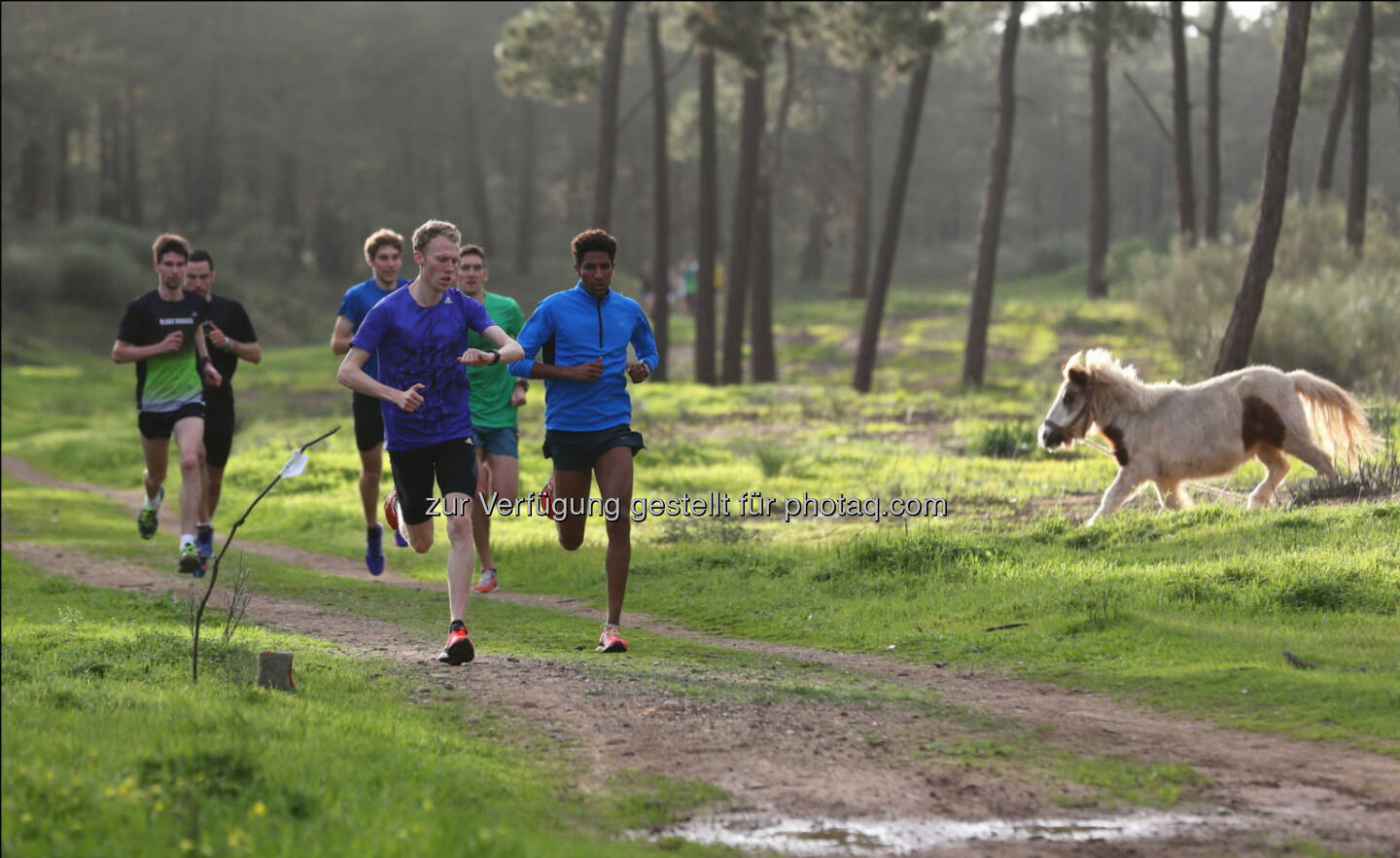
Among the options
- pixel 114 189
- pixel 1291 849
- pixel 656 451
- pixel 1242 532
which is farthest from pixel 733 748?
pixel 114 189

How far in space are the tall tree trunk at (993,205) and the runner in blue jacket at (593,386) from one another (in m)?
24.1

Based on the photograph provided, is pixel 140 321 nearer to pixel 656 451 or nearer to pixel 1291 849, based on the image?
pixel 656 451

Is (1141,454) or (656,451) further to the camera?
(656,451)

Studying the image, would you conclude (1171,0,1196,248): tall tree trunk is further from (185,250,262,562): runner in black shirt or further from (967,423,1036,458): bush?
(185,250,262,562): runner in black shirt

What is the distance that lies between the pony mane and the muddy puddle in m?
7.37

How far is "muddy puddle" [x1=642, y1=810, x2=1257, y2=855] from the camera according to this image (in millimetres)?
5625

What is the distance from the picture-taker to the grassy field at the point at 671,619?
561 centimetres

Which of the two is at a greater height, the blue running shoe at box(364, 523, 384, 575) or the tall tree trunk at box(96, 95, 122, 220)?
the tall tree trunk at box(96, 95, 122, 220)

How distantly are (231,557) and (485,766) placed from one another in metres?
9.47

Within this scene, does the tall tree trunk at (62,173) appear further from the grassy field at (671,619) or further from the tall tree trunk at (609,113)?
the grassy field at (671,619)

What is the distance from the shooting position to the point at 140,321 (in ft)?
42.9

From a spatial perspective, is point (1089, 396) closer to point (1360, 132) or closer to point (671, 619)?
point (671, 619)

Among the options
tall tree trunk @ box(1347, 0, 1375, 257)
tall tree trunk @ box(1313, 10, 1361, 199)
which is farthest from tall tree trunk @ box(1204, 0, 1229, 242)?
tall tree trunk @ box(1347, 0, 1375, 257)

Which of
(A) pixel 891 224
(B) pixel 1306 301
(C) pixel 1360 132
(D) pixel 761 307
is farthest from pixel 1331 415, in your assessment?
(C) pixel 1360 132
